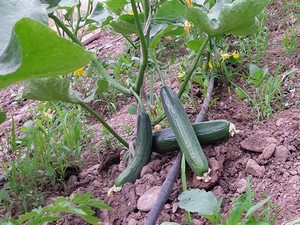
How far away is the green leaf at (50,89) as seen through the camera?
1.54 metres

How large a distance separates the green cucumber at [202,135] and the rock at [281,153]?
0.19m

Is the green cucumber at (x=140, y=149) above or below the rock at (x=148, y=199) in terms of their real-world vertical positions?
above

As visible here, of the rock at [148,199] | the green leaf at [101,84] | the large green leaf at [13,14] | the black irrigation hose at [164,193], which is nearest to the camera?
the large green leaf at [13,14]

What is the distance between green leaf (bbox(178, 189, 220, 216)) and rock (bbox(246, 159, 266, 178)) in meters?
0.34

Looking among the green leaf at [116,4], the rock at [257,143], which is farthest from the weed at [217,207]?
the green leaf at [116,4]

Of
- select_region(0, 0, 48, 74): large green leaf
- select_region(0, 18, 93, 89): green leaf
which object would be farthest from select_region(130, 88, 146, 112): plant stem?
select_region(0, 18, 93, 89): green leaf

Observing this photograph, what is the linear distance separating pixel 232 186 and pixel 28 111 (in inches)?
55.2

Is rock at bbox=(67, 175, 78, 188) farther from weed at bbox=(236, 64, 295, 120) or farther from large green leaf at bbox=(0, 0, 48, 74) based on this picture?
large green leaf at bbox=(0, 0, 48, 74)

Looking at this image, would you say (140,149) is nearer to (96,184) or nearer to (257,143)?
(96,184)

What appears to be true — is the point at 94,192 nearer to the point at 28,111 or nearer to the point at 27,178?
the point at 27,178

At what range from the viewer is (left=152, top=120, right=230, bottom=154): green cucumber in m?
1.78

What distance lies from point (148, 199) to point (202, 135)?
0.31 meters

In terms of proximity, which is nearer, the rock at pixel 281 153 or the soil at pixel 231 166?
the soil at pixel 231 166

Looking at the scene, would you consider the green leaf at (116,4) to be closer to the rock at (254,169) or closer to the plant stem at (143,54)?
the plant stem at (143,54)
